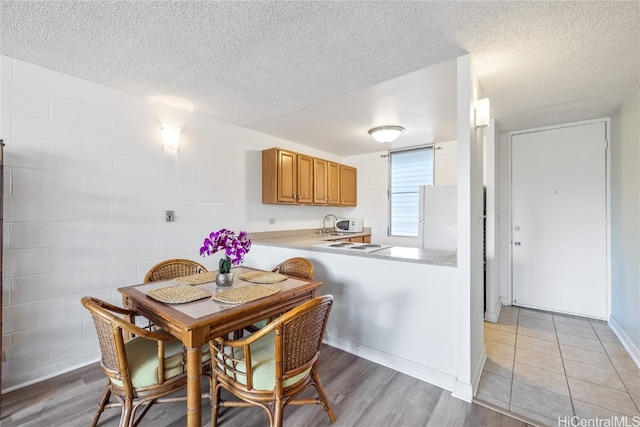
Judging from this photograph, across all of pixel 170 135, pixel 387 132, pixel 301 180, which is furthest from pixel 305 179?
pixel 170 135

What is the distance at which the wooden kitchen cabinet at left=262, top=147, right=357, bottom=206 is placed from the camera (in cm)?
360

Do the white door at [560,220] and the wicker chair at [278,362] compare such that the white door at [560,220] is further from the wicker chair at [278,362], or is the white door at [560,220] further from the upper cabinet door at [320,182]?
the wicker chair at [278,362]

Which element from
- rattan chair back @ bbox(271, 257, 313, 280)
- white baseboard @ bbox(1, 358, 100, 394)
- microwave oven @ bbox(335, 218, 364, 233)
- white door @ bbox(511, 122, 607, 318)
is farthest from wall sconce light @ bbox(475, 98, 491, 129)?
white baseboard @ bbox(1, 358, 100, 394)

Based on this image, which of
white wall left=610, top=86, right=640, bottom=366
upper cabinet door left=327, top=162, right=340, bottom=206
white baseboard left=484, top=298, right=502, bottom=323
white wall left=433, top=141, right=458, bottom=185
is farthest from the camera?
upper cabinet door left=327, top=162, right=340, bottom=206

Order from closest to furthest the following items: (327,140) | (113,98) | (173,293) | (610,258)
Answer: (173,293) → (113,98) → (610,258) → (327,140)

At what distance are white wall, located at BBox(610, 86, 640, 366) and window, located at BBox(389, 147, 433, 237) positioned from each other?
2035mm

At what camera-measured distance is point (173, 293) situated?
170 centimetres

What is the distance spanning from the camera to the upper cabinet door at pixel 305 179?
391cm

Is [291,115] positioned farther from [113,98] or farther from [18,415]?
[18,415]

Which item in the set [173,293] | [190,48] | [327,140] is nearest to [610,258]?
[327,140]

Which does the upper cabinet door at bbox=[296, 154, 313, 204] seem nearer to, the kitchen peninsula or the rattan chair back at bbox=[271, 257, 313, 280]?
the kitchen peninsula

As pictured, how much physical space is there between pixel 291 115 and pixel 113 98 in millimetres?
1659

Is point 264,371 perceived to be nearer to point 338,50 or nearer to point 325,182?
point 338,50

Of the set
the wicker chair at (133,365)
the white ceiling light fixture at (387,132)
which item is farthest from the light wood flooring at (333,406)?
the white ceiling light fixture at (387,132)
